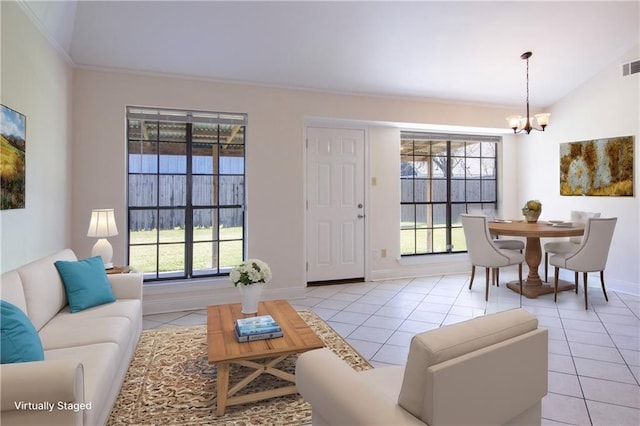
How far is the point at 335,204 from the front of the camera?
5.08 m

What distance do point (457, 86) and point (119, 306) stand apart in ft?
15.0

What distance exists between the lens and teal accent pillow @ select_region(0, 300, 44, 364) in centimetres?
149

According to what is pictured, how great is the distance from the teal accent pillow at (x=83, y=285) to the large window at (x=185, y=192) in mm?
1312

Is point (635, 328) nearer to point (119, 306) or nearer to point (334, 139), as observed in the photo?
point (334, 139)

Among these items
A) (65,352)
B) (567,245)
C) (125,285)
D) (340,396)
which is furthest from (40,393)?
(567,245)

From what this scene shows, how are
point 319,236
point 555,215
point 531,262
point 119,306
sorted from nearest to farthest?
1. point 119,306
2. point 531,262
3. point 319,236
4. point 555,215

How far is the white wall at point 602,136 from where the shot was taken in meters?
4.42

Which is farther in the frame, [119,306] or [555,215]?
[555,215]

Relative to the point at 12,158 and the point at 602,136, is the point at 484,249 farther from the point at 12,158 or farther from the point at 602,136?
the point at 12,158

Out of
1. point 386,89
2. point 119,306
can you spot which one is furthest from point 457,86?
point 119,306

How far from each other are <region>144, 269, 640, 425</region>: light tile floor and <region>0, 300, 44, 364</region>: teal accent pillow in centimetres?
197

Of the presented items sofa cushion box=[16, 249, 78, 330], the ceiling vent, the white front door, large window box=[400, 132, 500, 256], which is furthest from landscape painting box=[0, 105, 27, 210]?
the ceiling vent

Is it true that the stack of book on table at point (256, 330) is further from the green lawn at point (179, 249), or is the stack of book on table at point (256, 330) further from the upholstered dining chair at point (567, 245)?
the upholstered dining chair at point (567, 245)

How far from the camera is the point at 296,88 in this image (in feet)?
14.5
